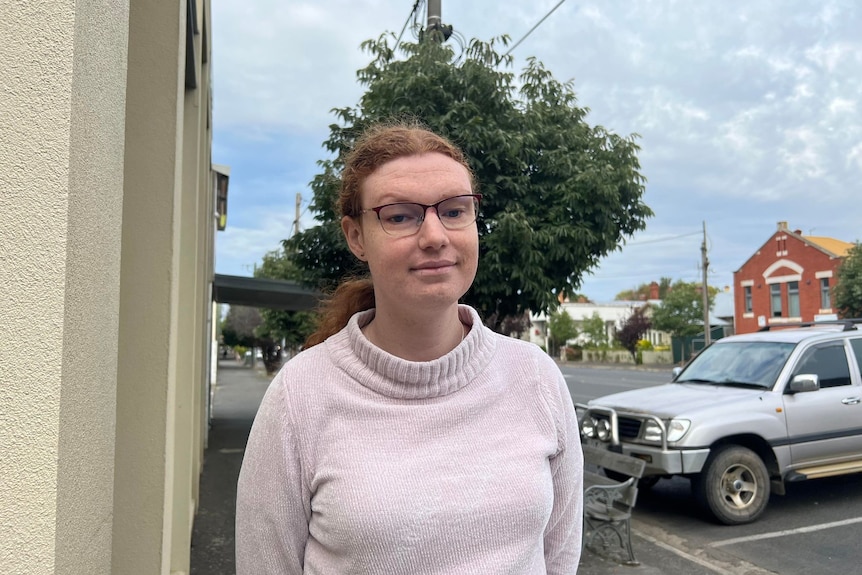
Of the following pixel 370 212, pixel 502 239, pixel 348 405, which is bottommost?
pixel 348 405

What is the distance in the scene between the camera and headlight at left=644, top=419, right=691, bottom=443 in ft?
22.1

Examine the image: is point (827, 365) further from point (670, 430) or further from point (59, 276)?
point (59, 276)

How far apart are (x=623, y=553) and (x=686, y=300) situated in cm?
4621

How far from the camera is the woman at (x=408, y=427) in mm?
1522

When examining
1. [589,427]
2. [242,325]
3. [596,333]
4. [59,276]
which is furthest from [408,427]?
[596,333]

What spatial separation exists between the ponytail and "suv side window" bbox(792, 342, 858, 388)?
697cm

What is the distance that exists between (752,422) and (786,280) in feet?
131

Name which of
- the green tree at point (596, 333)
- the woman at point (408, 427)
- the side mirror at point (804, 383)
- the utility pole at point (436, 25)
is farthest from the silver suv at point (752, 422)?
the green tree at point (596, 333)

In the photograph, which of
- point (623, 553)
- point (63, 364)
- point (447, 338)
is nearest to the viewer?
point (63, 364)

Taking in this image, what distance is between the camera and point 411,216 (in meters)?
1.66

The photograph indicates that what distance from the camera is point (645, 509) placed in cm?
776

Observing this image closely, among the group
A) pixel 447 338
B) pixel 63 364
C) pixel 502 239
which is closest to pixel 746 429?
pixel 502 239

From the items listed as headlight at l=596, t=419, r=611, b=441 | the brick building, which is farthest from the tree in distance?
the brick building

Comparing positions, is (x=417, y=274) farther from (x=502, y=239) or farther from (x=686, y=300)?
(x=686, y=300)
